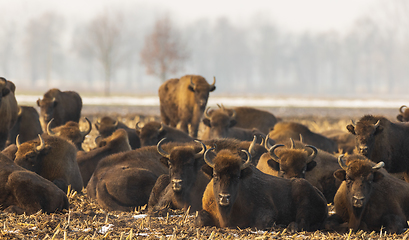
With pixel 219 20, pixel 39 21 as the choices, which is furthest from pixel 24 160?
pixel 219 20

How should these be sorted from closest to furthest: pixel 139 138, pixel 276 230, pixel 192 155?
pixel 276 230
pixel 192 155
pixel 139 138

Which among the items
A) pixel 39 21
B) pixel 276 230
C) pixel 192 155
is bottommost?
pixel 276 230

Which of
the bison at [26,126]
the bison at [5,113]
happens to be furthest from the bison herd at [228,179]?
the bison at [26,126]

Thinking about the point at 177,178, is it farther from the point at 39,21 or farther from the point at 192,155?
the point at 39,21

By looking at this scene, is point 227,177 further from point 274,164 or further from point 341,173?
point 274,164

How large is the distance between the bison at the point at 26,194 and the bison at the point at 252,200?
236 cm

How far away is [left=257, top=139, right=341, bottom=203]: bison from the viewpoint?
28.6 feet

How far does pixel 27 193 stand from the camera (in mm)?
8031

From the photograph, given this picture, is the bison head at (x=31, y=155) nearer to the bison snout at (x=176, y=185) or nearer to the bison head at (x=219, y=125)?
the bison snout at (x=176, y=185)

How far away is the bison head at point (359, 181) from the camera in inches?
287

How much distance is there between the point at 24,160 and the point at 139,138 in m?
4.68

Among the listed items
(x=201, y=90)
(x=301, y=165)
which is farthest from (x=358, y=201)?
(x=201, y=90)

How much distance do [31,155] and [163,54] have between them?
213 ft

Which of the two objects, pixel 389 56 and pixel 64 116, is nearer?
pixel 64 116
